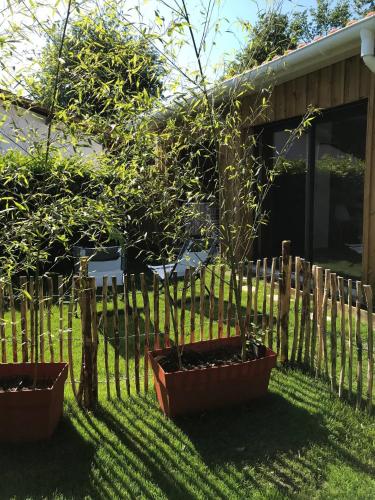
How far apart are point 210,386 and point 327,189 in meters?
3.74

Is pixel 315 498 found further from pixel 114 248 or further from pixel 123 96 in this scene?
pixel 114 248

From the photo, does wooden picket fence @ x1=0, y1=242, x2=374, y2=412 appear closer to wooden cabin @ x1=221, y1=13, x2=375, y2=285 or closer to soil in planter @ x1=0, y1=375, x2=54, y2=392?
soil in planter @ x1=0, y1=375, x2=54, y2=392

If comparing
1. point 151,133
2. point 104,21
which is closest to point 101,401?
point 151,133

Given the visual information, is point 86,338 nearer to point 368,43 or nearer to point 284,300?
point 284,300

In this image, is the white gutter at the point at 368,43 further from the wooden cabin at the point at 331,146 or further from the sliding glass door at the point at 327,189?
the sliding glass door at the point at 327,189

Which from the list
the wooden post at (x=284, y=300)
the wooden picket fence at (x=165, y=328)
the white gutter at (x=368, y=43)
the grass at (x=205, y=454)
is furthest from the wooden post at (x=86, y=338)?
the white gutter at (x=368, y=43)

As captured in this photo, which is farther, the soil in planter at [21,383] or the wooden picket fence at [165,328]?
the wooden picket fence at [165,328]

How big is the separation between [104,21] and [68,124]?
0.63 m

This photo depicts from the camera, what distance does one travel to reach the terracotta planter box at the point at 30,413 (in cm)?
267

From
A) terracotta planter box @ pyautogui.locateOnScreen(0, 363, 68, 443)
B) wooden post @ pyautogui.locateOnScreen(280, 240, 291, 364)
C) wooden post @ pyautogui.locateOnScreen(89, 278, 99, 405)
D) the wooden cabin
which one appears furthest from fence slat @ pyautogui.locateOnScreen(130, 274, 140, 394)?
the wooden cabin

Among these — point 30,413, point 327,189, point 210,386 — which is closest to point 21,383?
point 30,413

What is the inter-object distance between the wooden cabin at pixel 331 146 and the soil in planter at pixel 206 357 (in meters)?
2.46

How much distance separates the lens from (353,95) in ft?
16.8

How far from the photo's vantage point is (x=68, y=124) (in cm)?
282
